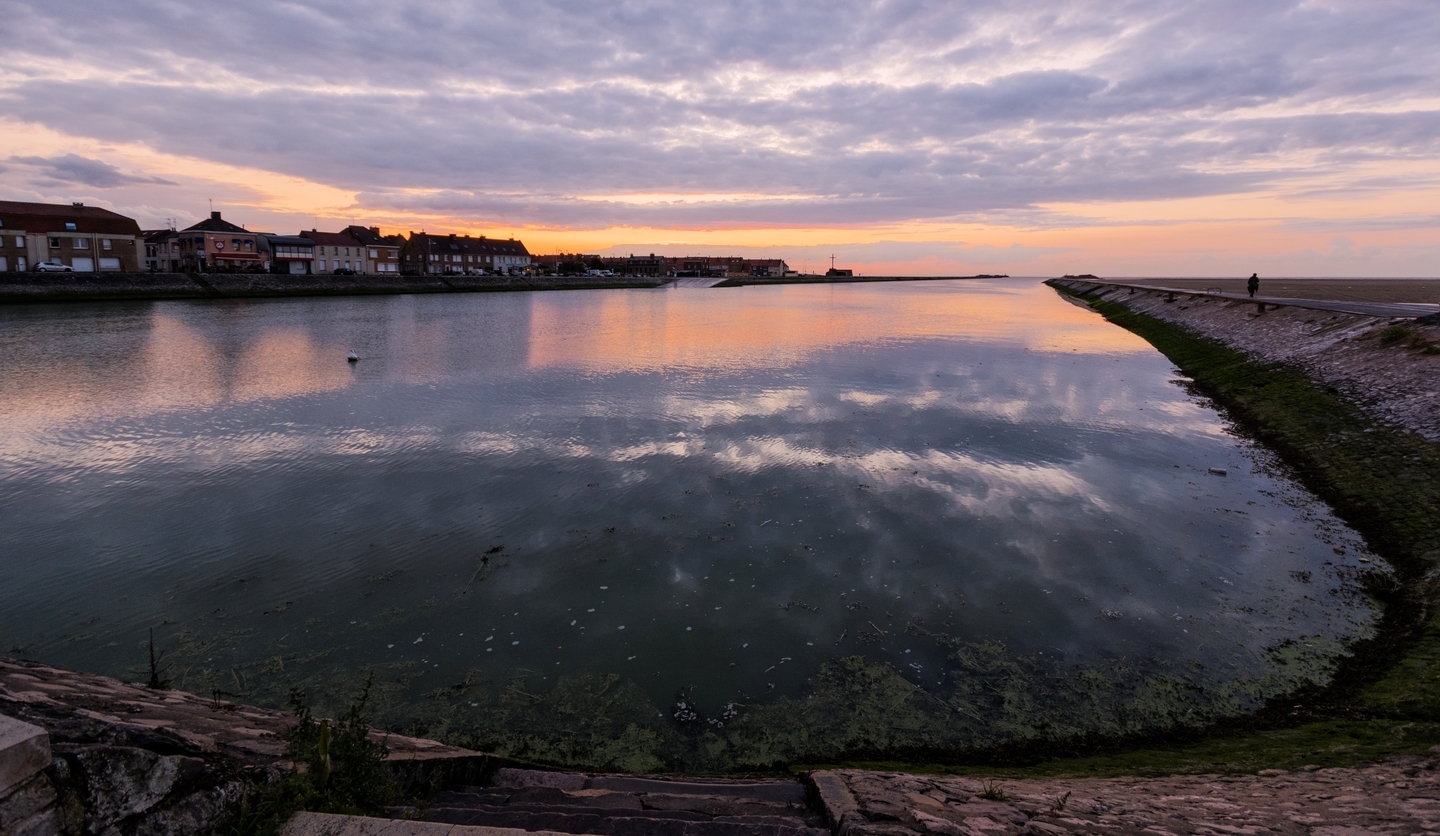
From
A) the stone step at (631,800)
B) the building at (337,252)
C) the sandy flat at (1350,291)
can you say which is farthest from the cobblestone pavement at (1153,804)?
the building at (337,252)

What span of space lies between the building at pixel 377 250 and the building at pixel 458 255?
5.33 m

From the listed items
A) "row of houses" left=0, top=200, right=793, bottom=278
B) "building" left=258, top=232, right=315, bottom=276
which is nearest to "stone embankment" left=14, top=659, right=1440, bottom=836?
"row of houses" left=0, top=200, right=793, bottom=278

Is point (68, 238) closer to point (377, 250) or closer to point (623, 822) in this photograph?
point (377, 250)

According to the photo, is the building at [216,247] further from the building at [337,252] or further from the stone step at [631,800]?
the stone step at [631,800]

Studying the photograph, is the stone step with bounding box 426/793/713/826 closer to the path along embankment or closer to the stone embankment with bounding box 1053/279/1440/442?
the path along embankment

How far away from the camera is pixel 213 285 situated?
8275cm

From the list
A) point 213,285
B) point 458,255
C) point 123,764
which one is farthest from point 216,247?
point 123,764

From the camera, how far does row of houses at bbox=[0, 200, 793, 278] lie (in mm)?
82000

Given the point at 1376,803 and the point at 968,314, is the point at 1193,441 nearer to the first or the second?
the point at 1376,803

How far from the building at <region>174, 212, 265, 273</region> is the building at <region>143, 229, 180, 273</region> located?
0.82m

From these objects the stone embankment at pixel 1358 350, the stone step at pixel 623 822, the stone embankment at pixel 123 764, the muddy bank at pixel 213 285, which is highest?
the muddy bank at pixel 213 285

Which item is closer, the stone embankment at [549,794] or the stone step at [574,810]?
the stone embankment at [549,794]

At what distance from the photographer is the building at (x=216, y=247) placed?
102 meters

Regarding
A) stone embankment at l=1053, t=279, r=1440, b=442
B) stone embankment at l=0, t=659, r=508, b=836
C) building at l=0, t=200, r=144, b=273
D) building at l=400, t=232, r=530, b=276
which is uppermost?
building at l=400, t=232, r=530, b=276
